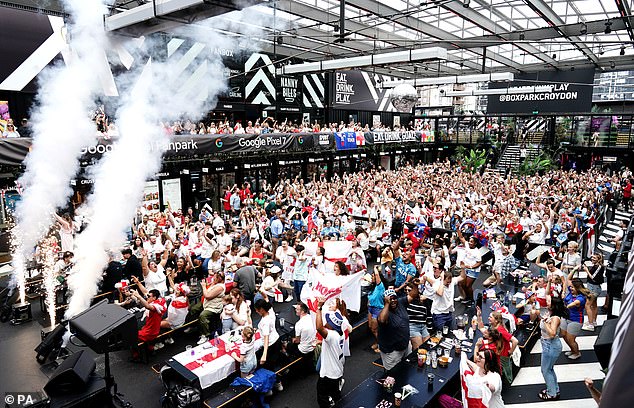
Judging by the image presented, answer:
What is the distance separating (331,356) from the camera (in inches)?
230

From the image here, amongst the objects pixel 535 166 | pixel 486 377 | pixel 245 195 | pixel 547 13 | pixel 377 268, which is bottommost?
pixel 486 377

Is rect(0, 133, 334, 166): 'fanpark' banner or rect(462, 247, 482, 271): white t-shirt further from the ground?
rect(0, 133, 334, 166): 'fanpark' banner

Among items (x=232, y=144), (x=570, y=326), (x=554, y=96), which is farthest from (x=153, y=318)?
(x=554, y=96)

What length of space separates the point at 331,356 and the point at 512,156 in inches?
1212

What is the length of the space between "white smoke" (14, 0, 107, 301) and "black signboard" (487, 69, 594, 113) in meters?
23.8

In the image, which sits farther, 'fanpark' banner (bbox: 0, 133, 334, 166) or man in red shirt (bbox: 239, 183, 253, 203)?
man in red shirt (bbox: 239, 183, 253, 203)

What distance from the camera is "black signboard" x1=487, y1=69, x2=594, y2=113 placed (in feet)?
84.6

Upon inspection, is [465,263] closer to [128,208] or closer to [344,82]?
[128,208]

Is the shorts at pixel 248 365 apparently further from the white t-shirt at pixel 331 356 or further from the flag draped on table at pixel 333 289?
the flag draped on table at pixel 333 289

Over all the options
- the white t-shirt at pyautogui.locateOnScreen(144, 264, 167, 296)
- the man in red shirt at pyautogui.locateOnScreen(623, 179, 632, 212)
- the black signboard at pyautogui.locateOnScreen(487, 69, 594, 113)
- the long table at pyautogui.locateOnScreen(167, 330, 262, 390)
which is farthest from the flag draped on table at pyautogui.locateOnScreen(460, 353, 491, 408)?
the black signboard at pyautogui.locateOnScreen(487, 69, 594, 113)

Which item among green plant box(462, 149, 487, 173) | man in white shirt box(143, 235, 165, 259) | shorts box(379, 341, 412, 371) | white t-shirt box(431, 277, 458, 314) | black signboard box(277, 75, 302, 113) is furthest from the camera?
green plant box(462, 149, 487, 173)

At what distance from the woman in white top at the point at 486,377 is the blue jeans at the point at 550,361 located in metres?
1.84

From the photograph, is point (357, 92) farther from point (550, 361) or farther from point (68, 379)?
point (68, 379)

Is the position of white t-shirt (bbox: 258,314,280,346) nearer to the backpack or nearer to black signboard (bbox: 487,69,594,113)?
the backpack
